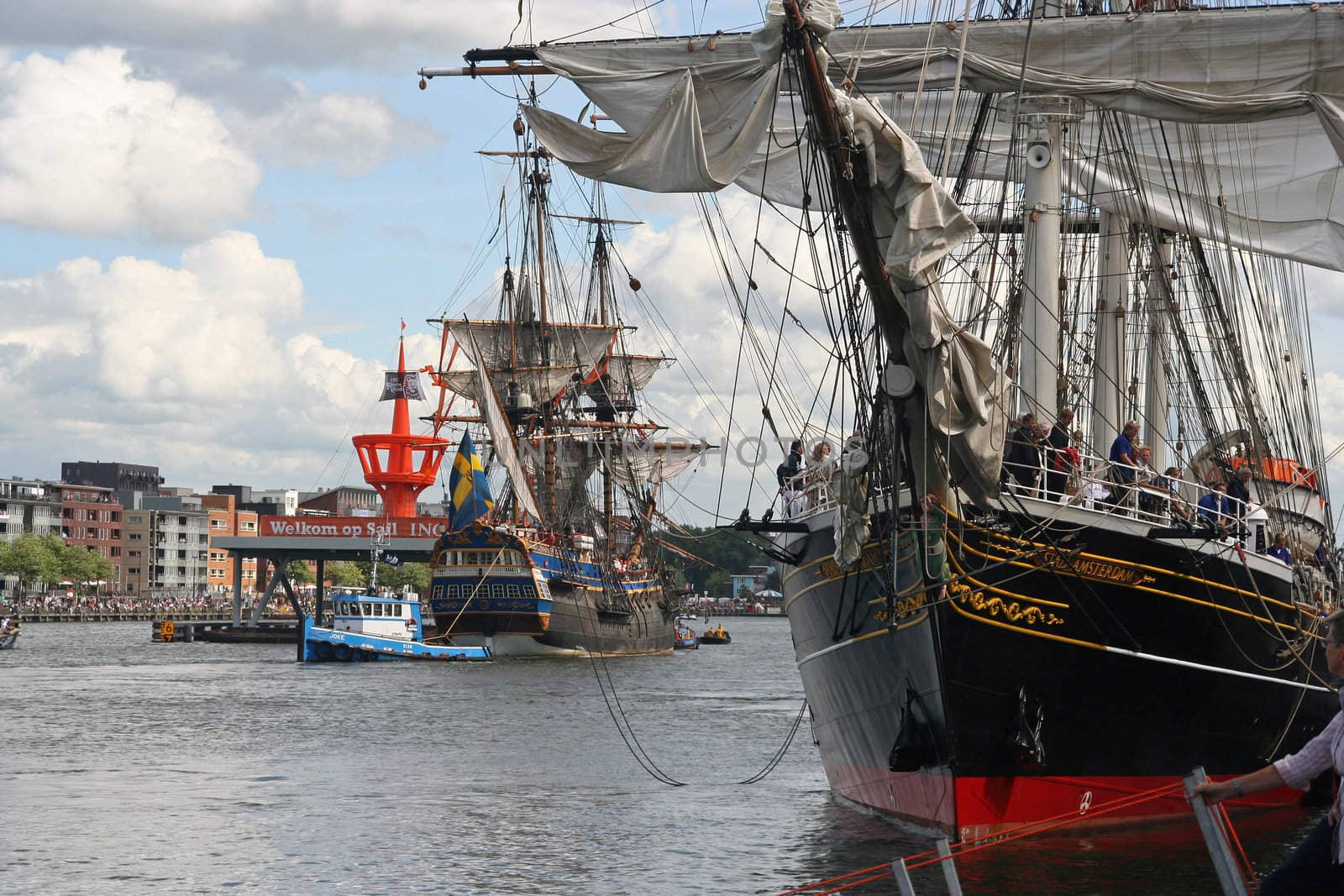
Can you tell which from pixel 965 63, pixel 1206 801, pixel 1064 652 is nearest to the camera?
pixel 1206 801

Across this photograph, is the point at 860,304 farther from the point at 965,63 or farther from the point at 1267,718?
the point at 1267,718

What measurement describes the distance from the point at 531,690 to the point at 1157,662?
35364 millimetres

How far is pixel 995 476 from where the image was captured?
17.6 metres

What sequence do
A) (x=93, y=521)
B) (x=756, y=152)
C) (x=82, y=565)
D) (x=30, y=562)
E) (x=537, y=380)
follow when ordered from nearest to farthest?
(x=756, y=152), (x=537, y=380), (x=30, y=562), (x=82, y=565), (x=93, y=521)

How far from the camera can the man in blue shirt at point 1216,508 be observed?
18984 millimetres

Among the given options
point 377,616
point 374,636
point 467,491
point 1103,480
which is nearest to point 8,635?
point 377,616

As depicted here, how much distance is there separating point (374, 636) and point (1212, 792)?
214 feet

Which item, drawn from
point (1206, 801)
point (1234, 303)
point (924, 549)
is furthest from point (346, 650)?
point (1206, 801)

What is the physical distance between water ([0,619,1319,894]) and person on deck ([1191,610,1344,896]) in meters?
9.24

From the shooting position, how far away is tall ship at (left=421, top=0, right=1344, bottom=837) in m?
17.2

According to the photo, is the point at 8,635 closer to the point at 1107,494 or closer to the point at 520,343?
the point at 520,343

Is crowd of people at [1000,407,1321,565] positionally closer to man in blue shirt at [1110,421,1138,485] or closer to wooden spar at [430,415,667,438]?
man in blue shirt at [1110,421,1138,485]

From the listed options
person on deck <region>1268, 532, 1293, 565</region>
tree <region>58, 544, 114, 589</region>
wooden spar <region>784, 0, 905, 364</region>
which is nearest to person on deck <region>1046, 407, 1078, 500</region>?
wooden spar <region>784, 0, 905, 364</region>

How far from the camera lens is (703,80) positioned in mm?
18375
